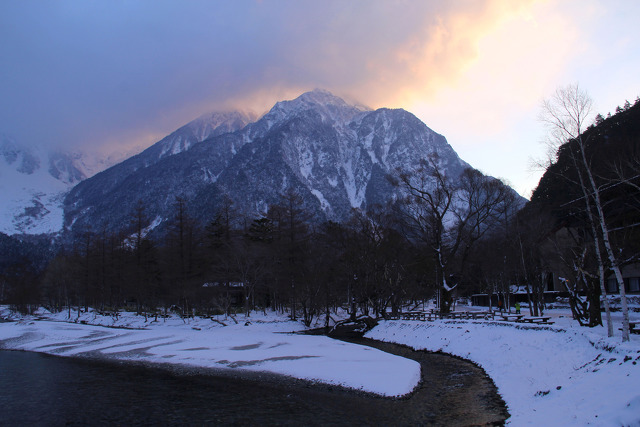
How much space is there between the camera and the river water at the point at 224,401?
1326 centimetres

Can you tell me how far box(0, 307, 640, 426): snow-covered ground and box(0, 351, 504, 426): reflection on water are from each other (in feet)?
7.54

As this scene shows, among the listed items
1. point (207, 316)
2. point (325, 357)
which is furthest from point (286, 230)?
point (325, 357)

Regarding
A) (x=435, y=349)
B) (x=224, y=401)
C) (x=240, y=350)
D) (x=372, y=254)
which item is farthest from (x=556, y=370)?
(x=372, y=254)

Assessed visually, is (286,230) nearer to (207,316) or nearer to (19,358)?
(207,316)

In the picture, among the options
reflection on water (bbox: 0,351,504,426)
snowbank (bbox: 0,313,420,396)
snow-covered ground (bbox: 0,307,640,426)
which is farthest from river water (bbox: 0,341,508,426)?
snowbank (bbox: 0,313,420,396)

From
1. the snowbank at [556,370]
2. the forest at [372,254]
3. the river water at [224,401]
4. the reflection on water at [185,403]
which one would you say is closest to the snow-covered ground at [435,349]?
the snowbank at [556,370]

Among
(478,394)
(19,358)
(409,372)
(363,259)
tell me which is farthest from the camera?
(363,259)

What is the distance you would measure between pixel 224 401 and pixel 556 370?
13193 mm

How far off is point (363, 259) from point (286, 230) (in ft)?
45.7

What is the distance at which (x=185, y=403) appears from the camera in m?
15.6

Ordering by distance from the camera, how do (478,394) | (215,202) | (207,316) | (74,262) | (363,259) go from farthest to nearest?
1. (215,202)
2. (74,262)
3. (207,316)
4. (363,259)
5. (478,394)

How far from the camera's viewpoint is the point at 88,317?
60.0 m

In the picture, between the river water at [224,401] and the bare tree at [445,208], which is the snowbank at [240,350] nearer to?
the river water at [224,401]

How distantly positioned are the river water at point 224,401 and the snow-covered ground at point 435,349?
3.87 feet
